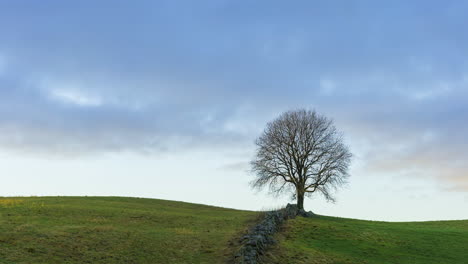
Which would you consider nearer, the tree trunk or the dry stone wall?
the dry stone wall

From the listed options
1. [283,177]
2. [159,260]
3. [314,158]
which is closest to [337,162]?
[314,158]

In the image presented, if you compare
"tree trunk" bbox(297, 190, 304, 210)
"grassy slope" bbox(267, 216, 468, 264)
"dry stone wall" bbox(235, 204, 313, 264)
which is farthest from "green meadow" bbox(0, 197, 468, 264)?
"tree trunk" bbox(297, 190, 304, 210)

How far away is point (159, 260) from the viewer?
88.0 ft

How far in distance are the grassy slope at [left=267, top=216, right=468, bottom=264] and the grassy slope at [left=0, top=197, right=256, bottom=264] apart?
484cm

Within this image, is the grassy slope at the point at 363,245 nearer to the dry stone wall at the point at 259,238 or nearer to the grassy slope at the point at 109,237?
the dry stone wall at the point at 259,238

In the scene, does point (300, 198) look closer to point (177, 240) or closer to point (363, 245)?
point (363, 245)

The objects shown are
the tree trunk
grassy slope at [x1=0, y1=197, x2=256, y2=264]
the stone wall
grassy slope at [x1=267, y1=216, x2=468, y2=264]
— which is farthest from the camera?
the tree trunk

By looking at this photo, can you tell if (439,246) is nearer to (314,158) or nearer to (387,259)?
(387,259)

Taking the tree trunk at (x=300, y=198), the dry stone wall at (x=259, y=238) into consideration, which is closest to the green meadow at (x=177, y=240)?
the dry stone wall at (x=259, y=238)

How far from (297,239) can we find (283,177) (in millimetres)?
25006

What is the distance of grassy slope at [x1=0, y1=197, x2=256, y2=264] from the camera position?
1029 inches

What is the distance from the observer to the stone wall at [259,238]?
26873 millimetres

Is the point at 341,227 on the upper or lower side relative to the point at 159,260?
upper

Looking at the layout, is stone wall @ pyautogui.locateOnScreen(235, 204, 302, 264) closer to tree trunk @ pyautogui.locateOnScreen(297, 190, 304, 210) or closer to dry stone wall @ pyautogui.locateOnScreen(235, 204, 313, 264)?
dry stone wall @ pyautogui.locateOnScreen(235, 204, 313, 264)
